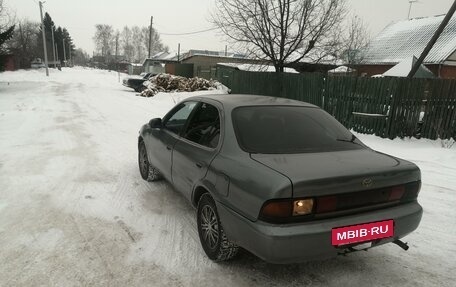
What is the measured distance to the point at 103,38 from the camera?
11688cm

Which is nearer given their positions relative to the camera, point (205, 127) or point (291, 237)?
point (291, 237)

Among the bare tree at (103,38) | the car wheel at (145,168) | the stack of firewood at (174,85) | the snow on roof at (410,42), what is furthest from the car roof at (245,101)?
the bare tree at (103,38)

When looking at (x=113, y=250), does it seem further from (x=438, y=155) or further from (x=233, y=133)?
(x=438, y=155)

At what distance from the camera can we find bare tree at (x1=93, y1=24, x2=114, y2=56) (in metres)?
117

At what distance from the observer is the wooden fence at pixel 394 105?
8.49 m

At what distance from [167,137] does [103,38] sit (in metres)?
126

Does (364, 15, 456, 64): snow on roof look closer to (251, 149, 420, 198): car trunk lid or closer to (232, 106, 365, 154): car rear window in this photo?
(232, 106, 365, 154): car rear window

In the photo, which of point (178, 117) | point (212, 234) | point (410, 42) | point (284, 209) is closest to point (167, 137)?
point (178, 117)

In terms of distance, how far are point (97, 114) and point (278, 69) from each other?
736 cm

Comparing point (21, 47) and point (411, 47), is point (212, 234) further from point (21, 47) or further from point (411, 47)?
point (21, 47)

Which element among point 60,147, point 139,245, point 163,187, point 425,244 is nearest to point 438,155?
point 425,244

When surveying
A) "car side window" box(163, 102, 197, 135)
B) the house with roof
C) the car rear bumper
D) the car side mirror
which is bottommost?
the car rear bumper

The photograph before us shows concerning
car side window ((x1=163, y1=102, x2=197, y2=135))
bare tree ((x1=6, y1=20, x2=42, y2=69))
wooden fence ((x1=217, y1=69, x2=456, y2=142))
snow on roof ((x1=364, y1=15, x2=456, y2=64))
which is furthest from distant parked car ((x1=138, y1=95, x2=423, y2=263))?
bare tree ((x1=6, y1=20, x2=42, y2=69))

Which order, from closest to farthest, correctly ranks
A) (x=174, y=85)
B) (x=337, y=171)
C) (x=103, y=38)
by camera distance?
1. (x=337, y=171)
2. (x=174, y=85)
3. (x=103, y=38)
